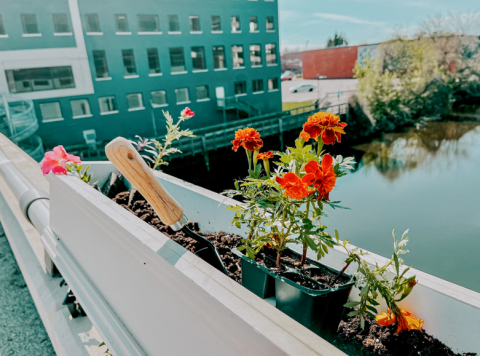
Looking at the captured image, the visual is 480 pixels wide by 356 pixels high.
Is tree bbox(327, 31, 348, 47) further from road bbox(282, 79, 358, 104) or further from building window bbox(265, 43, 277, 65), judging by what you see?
building window bbox(265, 43, 277, 65)

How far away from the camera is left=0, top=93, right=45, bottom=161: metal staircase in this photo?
924 cm

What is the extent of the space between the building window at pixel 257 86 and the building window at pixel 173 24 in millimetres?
3752

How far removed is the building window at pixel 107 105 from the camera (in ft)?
39.1

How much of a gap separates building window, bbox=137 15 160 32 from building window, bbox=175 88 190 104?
2.21 m

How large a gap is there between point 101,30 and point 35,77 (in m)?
2.53

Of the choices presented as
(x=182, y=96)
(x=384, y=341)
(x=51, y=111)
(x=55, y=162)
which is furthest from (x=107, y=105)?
(x=384, y=341)

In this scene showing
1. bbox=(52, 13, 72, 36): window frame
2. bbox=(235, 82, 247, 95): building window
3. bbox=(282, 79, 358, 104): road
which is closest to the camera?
bbox=(52, 13, 72, 36): window frame

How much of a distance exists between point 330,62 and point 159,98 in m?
15.8

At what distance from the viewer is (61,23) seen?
431 inches

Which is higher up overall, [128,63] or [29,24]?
[29,24]

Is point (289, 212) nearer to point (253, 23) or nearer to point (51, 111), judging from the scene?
point (51, 111)

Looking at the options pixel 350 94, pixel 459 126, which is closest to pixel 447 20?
pixel 459 126

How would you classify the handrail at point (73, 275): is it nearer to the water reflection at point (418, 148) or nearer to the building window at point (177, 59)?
the water reflection at point (418, 148)

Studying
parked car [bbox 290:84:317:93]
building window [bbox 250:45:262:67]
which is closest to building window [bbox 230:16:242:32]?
building window [bbox 250:45:262:67]
